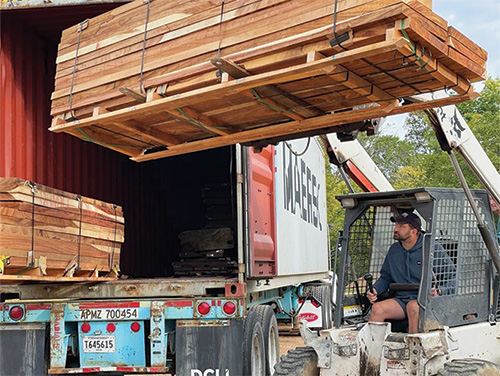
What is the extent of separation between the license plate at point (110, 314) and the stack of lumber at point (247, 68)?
1697 mm

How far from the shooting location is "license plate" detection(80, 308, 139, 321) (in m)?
6.87

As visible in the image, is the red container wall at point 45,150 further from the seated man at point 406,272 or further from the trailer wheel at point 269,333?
the seated man at point 406,272

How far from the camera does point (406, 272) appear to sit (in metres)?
5.64

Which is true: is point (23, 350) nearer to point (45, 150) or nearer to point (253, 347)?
point (45, 150)

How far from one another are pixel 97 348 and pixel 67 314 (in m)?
0.46

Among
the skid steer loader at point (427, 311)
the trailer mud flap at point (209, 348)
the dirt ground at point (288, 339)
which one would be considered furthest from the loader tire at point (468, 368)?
the dirt ground at point (288, 339)

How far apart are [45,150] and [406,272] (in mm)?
4276

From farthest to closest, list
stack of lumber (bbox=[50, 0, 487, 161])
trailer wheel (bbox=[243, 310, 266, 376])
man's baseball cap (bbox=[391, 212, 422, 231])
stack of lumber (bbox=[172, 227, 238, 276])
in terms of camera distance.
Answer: stack of lumber (bbox=[172, 227, 238, 276]) → trailer wheel (bbox=[243, 310, 266, 376]) → man's baseball cap (bbox=[391, 212, 422, 231]) → stack of lumber (bbox=[50, 0, 487, 161])

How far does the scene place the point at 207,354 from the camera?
21.9ft

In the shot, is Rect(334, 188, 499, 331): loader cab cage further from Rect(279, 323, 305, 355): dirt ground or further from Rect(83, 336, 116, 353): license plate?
Rect(279, 323, 305, 355): dirt ground

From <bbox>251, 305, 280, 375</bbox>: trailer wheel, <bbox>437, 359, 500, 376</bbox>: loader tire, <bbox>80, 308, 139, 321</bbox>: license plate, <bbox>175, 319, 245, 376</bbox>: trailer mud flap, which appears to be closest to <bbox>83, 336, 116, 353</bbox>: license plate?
<bbox>80, 308, 139, 321</bbox>: license plate

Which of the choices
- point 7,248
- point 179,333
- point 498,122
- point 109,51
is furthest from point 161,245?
point 498,122

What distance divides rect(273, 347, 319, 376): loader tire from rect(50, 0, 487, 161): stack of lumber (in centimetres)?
180

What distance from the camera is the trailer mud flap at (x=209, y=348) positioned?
21.8ft
